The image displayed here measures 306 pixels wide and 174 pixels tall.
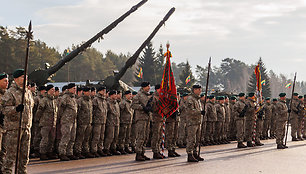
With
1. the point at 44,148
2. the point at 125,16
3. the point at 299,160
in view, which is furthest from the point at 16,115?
the point at 125,16

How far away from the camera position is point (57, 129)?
10.4 m

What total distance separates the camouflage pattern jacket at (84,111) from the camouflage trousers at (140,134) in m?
1.37

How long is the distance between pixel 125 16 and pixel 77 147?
7892mm

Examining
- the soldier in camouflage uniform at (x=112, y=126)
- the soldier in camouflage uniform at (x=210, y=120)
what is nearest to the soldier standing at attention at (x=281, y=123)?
the soldier in camouflage uniform at (x=210, y=120)

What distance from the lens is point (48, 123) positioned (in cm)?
998

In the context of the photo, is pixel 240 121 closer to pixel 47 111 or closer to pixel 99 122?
pixel 99 122

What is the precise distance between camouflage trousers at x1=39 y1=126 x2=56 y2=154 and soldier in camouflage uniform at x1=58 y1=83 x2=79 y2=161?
1.49 ft

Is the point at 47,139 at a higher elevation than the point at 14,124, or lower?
lower

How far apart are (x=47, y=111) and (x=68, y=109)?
0.65 metres

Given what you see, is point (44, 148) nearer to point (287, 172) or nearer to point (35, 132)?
point (35, 132)

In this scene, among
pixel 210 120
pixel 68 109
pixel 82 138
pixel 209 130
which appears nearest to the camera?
pixel 68 109

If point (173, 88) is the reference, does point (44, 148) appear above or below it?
below

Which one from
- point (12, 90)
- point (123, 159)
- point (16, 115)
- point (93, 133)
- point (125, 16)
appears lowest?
point (123, 159)

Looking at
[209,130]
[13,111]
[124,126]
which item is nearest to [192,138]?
[124,126]
